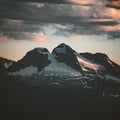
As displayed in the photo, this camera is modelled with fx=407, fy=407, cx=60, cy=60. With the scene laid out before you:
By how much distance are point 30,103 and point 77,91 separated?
341 centimetres

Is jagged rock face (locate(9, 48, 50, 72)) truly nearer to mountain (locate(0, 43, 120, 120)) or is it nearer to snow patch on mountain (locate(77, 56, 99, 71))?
mountain (locate(0, 43, 120, 120))

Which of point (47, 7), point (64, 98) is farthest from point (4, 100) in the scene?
point (47, 7)

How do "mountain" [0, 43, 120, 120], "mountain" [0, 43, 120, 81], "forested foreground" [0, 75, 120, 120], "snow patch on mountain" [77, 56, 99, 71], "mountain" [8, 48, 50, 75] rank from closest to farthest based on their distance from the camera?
"forested foreground" [0, 75, 120, 120], "mountain" [0, 43, 120, 120], "mountain" [0, 43, 120, 81], "mountain" [8, 48, 50, 75], "snow patch on mountain" [77, 56, 99, 71]

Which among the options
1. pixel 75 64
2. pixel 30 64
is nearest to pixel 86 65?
pixel 75 64

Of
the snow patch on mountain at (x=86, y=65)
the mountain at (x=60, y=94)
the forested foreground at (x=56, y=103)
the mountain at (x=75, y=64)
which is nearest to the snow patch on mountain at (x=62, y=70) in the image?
the mountain at (x=75, y=64)

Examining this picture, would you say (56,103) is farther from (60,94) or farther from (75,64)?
(75,64)

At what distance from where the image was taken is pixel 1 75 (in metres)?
19.1

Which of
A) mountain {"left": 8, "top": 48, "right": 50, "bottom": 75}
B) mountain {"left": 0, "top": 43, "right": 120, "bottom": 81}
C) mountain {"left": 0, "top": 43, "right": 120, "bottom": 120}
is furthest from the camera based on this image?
mountain {"left": 8, "top": 48, "right": 50, "bottom": 75}

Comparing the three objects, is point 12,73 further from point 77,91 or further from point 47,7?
point 47,7

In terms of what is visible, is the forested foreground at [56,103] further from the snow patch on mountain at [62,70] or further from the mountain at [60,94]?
the snow patch on mountain at [62,70]

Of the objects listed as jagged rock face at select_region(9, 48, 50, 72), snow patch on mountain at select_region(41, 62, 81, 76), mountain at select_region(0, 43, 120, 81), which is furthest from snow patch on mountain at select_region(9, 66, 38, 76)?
snow patch on mountain at select_region(41, 62, 81, 76)

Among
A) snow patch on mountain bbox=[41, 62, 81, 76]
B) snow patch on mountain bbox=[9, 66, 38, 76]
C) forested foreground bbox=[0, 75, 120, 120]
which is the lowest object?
forested foreground bbox=[0, 75, 120, 120]

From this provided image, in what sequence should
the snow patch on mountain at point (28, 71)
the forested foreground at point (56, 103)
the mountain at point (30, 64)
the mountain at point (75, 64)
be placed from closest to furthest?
the forested foreground at point (56, 103) < the mountain at point (75, 64) < the mountain at point (30, 64) < the snow patch on mountain at point (28, 71)

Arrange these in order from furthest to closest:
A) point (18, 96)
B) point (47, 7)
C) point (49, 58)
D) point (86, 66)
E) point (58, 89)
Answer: point (49, 58) → point (86, 66) → point (58, 89) → point (18, 96) → point (47, 7)
